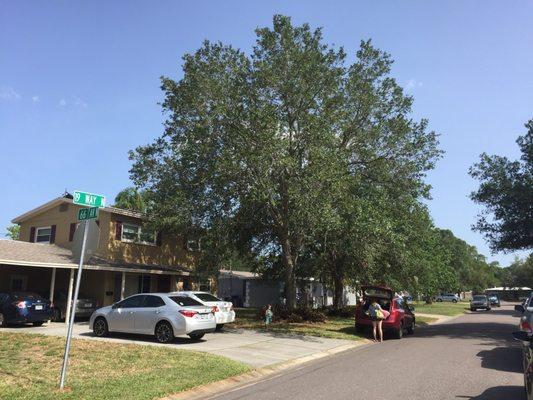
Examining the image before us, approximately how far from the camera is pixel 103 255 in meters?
25.8

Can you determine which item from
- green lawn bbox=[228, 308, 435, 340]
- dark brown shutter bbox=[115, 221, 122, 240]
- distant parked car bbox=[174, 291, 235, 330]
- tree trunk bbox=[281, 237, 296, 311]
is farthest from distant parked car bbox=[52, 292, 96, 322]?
tree trunk bbox=[281, 237, 296, 311]

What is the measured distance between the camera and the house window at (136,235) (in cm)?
2695

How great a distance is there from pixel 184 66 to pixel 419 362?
52.8 feet

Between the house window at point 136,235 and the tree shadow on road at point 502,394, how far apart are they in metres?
21.4

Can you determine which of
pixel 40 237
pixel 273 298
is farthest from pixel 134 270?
pixel 273 298

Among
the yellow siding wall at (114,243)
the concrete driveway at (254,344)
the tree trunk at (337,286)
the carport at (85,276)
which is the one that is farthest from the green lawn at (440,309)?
the concrete driveway at (254,344)

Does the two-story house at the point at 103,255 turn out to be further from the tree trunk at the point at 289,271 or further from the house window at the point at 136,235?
the tree trunk at the point at 289,271

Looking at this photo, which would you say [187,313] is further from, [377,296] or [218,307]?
[377,296]

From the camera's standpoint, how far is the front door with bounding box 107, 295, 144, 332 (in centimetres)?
1557

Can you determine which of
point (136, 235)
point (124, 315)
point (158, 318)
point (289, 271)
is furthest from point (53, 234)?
point (158, 318)

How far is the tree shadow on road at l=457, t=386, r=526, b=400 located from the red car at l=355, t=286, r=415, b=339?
10.6 metres

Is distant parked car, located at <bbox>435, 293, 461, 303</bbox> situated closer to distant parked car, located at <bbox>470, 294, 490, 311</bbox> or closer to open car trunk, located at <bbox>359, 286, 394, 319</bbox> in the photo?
distant parked car, located at <bbox>470, 294, 490, 311</bbox>

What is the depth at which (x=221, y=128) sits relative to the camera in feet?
68.2

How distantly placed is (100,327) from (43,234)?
14270 millimetres
